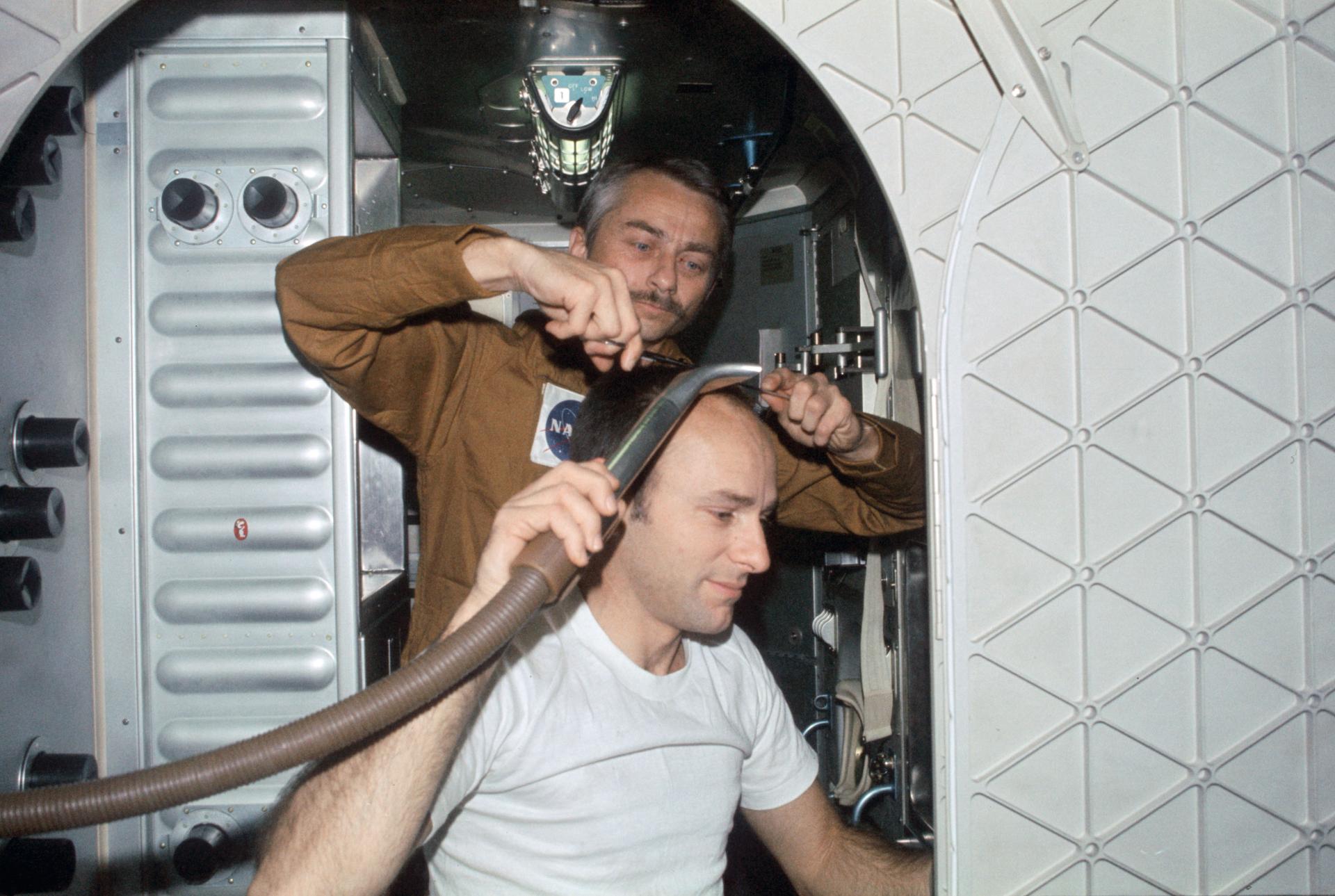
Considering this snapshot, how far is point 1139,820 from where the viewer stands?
3.97ft

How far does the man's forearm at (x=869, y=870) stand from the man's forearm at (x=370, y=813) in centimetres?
94

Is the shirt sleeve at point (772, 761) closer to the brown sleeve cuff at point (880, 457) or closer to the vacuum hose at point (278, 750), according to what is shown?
the brown sleeve cuff at point (880, 457)

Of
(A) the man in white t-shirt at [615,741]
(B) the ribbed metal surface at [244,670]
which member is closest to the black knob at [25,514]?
(B) the ribbed metal surface at [244,670]

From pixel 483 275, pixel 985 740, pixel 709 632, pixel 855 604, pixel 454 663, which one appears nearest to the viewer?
pixel 454 663

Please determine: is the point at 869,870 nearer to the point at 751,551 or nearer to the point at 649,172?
the point at 751,551

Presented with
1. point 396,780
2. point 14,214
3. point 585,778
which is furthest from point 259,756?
point 14,214

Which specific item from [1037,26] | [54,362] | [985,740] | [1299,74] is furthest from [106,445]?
[1299,74]

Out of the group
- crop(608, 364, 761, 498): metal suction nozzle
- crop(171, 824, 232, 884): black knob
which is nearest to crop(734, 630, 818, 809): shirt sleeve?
crop(608, 364, 761, 498): metal suction nozzle

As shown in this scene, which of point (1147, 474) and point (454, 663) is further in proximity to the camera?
point (1147, 474)

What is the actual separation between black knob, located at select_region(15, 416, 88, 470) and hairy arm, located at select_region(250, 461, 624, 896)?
2.88 feet

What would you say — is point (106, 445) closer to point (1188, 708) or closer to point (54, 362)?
point (54, 362)

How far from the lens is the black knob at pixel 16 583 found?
1510 millimetres

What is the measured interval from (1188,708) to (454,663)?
3.33 ft

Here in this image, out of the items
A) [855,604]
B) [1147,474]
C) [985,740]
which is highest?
[1147,474]
